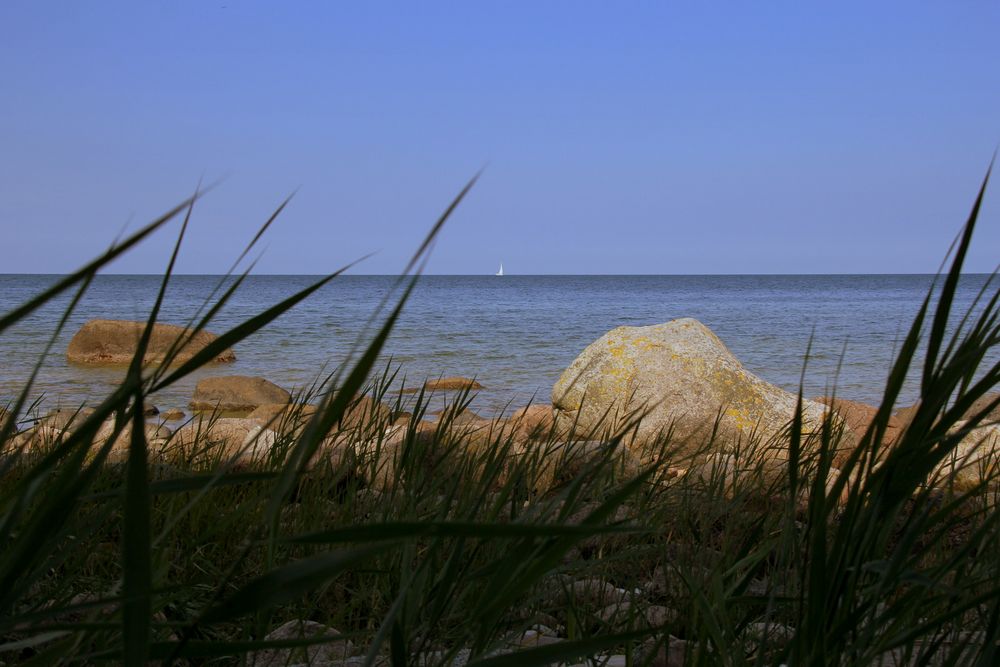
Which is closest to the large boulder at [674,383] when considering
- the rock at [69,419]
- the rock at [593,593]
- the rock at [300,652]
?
the rock at [69,419]

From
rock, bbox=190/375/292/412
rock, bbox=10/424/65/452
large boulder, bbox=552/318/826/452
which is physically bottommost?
rock, bbox=190/375/292/412

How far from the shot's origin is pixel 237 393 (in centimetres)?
1064

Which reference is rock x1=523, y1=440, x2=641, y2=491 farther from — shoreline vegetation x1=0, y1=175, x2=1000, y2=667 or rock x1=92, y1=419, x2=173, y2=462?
rock x1=92, y1=419, x2=173, y2=462

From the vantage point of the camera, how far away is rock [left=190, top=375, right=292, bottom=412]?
34.1ft

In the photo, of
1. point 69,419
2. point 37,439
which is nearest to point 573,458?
point 69,419

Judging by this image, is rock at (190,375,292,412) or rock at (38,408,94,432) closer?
rock at (38,408,94,432)

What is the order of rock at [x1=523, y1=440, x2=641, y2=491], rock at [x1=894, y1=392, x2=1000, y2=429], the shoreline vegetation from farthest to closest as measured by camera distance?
rock at [x1=523, y1=440, x2=641, y2=491] < rock at [x1=894, y1=392, x2=1000, y2=429] < the shoreline vegetation

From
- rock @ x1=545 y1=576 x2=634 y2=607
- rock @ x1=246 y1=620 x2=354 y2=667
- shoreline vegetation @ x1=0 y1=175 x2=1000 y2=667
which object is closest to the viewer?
shoreline vegetation @ x1=0 y1=175 x2=1000 y2=667

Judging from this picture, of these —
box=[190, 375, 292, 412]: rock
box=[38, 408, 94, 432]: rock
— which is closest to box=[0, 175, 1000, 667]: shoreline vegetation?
box=[38, 408, 94, 432]: rock

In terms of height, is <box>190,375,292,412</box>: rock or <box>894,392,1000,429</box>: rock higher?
<box>894,392,1000,429</box>: rock

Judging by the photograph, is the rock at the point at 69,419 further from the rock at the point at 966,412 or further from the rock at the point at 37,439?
the rock at the point at 966,412

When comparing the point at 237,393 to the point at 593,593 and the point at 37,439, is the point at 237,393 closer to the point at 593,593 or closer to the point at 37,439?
the point at 37,439

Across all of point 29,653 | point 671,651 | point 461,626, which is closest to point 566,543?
point 461,626

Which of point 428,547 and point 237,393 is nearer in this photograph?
point 428,547
